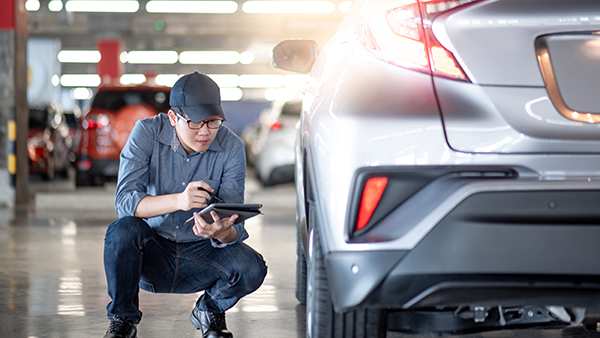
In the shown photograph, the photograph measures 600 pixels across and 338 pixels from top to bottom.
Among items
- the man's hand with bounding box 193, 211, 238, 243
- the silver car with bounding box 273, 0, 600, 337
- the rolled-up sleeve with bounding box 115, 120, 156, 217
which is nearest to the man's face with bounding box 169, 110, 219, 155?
the rolled-up sleeve with bounding box 115, 120, 156, 217

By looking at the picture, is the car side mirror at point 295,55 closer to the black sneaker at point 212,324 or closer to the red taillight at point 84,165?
the black sneaker at point 212,324

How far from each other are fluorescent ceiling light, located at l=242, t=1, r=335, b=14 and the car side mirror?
56.6ft

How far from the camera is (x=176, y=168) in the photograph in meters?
3.10

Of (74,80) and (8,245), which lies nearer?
(8,245)

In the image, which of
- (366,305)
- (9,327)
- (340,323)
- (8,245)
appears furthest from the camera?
(8,245)

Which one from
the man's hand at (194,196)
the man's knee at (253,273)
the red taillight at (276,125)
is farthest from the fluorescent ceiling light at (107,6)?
the man's hand at (194,196)

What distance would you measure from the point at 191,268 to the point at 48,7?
75.1 ft

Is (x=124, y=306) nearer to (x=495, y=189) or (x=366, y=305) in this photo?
(x=366, y=305)

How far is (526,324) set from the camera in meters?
2.47

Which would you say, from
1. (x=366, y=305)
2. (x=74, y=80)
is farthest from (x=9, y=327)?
(x=74, y=80)

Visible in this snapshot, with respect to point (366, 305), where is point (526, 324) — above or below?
below

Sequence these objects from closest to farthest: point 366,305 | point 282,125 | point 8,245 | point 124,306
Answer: point 366,305 → point 124,306 → point 8,245 → point 282,125

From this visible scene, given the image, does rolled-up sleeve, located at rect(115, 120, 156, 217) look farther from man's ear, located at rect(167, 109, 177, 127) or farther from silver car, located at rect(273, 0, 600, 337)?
silver car, located at rect(273, 0, 600, 337)

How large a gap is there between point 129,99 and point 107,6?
15.6 metres
